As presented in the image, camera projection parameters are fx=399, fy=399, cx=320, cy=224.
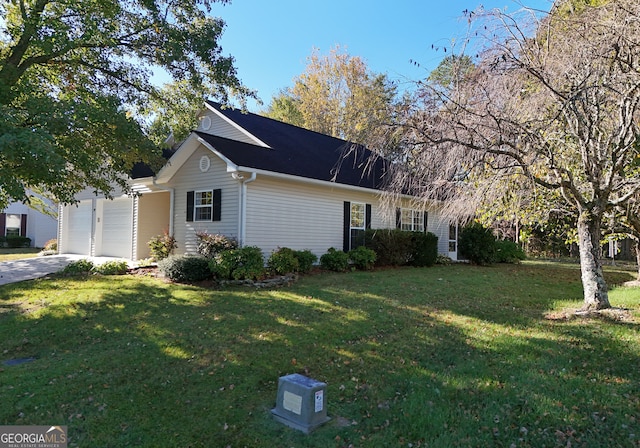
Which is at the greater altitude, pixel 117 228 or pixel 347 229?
pixel 347 229

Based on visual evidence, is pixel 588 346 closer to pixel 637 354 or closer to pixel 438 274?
pixel 637 354

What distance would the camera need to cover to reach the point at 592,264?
710cm

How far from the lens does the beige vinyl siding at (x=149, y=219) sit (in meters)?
14.4

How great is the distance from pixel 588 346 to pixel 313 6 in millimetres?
13138

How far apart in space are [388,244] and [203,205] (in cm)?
655

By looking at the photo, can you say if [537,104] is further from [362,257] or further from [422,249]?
[422,249]

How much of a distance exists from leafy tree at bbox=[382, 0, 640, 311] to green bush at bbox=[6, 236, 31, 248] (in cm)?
2792

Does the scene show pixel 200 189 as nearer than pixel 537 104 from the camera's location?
No

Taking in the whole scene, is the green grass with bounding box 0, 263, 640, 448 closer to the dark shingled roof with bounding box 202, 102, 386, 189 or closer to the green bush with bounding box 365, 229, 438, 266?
the dark shingled roof with bounding box 202, 102, 386, 189

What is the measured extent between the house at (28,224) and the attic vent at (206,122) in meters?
17.2

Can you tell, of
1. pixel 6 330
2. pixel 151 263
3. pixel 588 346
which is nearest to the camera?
pixel 588 346

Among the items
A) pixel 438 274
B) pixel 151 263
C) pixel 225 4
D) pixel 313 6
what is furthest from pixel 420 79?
pixel 151 263

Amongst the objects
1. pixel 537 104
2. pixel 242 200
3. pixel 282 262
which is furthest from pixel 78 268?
pixel 537 104

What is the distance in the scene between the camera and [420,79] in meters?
6.07
